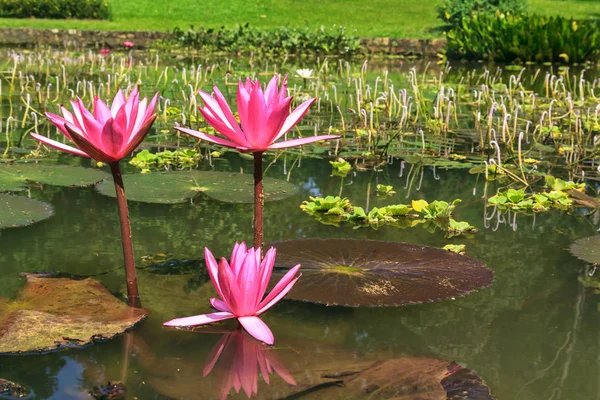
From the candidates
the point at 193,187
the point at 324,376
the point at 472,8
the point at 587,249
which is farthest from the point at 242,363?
the point at 472,8

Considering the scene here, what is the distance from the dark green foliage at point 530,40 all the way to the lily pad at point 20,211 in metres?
13.1

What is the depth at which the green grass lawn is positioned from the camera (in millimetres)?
19875

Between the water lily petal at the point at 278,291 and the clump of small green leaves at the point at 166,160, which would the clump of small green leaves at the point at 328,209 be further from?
the water lily petal at the point at 278,291

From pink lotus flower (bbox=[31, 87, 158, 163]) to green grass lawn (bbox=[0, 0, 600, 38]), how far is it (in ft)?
55.5

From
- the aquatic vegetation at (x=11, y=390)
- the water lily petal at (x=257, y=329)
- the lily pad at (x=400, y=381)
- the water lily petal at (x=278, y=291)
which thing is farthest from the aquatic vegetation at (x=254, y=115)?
the aquatic vegetation at (x=11, y=390)

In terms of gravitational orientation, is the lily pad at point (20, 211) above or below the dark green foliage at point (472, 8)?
below

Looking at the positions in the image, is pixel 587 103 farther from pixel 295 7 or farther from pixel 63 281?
pixel 295 7

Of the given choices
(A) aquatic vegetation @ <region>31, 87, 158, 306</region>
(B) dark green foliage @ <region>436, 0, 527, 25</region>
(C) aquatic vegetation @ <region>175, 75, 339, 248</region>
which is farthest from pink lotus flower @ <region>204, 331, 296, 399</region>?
(B) dark green foliage @ <region>436, 0, 527, 25</region>

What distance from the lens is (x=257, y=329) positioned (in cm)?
217

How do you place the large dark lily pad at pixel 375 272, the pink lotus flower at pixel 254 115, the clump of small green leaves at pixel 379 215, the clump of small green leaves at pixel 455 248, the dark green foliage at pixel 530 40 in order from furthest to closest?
the dark green foliage at pixel 530 40 < the clump of small green leaves at pixel 379 215 < the clump of small green leaves at pixel 455 248 < the large dark lily pad at pixel 375 272 < the pink lotus flower at pixel 254 115

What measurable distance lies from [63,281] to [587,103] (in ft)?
23.0

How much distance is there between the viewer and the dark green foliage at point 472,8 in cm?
1931

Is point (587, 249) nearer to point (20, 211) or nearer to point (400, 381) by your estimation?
point (400, 381)

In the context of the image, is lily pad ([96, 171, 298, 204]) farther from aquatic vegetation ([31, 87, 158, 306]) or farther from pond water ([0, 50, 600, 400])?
aquatic vegetation ([31, 87, 158, 306])
